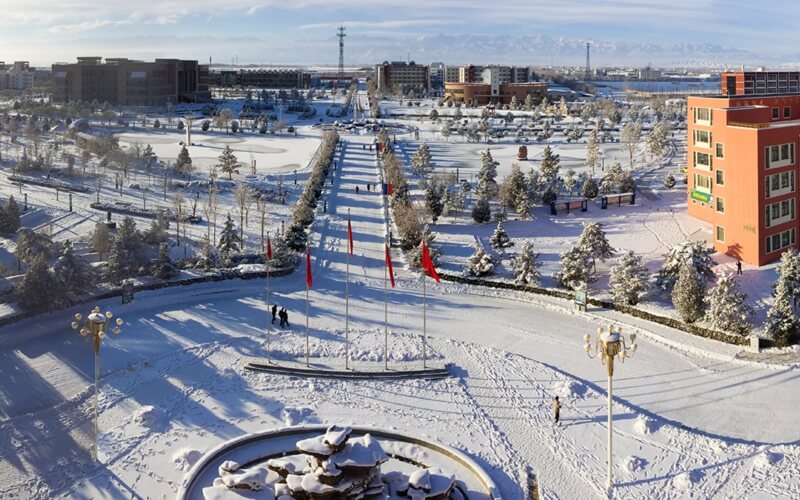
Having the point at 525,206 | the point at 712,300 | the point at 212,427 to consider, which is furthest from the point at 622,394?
the point at 525,206

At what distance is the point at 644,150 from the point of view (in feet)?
178

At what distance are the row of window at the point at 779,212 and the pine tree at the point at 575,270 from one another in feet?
22.3

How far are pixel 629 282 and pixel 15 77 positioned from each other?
354 ft

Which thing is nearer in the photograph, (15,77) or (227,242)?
(227,242)

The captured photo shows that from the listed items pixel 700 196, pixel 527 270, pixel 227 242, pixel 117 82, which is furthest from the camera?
pixel 117 82

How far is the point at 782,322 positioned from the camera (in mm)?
17844

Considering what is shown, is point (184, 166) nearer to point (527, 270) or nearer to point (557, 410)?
point (527, 270)

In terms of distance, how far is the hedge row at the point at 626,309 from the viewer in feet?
60.1

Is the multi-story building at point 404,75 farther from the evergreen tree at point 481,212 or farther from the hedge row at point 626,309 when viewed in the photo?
the hedge row at point 626,309

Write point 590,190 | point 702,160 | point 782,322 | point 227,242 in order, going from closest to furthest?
point 782,322 → point 227,242 → point 702,160 → point 590,190

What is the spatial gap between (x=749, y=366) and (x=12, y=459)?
1545 cm

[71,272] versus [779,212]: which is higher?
[779,212]

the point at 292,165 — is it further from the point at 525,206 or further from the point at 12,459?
the point at 12,459

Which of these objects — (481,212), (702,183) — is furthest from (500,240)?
(702,183)
